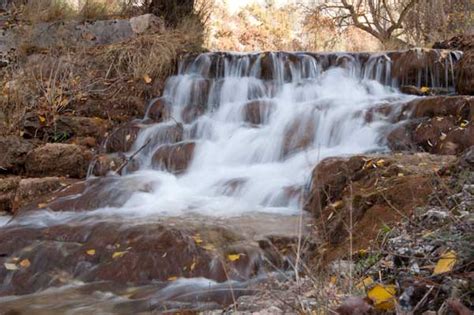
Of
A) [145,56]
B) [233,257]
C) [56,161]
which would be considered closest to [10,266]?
[233,257]

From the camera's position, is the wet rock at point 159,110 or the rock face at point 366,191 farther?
the wet rock at point 159,110

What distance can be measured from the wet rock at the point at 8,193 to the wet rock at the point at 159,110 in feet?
7.99

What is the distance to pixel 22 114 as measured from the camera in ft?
25.5

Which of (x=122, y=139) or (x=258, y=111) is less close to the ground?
(x=258, y=111)

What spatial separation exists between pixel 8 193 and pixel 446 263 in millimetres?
5720

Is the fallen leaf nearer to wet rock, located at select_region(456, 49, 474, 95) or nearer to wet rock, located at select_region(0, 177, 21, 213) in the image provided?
wet rock, located at select_region(0, 177, 21, 213)

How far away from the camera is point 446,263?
1.89 m

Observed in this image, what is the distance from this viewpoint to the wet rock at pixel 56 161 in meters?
6.87

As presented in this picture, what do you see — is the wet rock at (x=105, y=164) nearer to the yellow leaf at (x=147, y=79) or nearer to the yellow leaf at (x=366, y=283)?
the yellow leaf at (x=147, y=79)

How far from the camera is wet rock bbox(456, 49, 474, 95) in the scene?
7.75m

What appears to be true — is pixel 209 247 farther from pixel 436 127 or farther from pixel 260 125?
pixel 260 125

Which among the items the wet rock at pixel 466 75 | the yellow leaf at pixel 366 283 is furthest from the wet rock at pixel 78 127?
the yellow leaf at pixel 366 283

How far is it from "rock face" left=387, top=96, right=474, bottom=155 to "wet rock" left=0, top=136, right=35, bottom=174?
474 centimetres

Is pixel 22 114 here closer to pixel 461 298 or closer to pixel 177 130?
pixel 177 130
